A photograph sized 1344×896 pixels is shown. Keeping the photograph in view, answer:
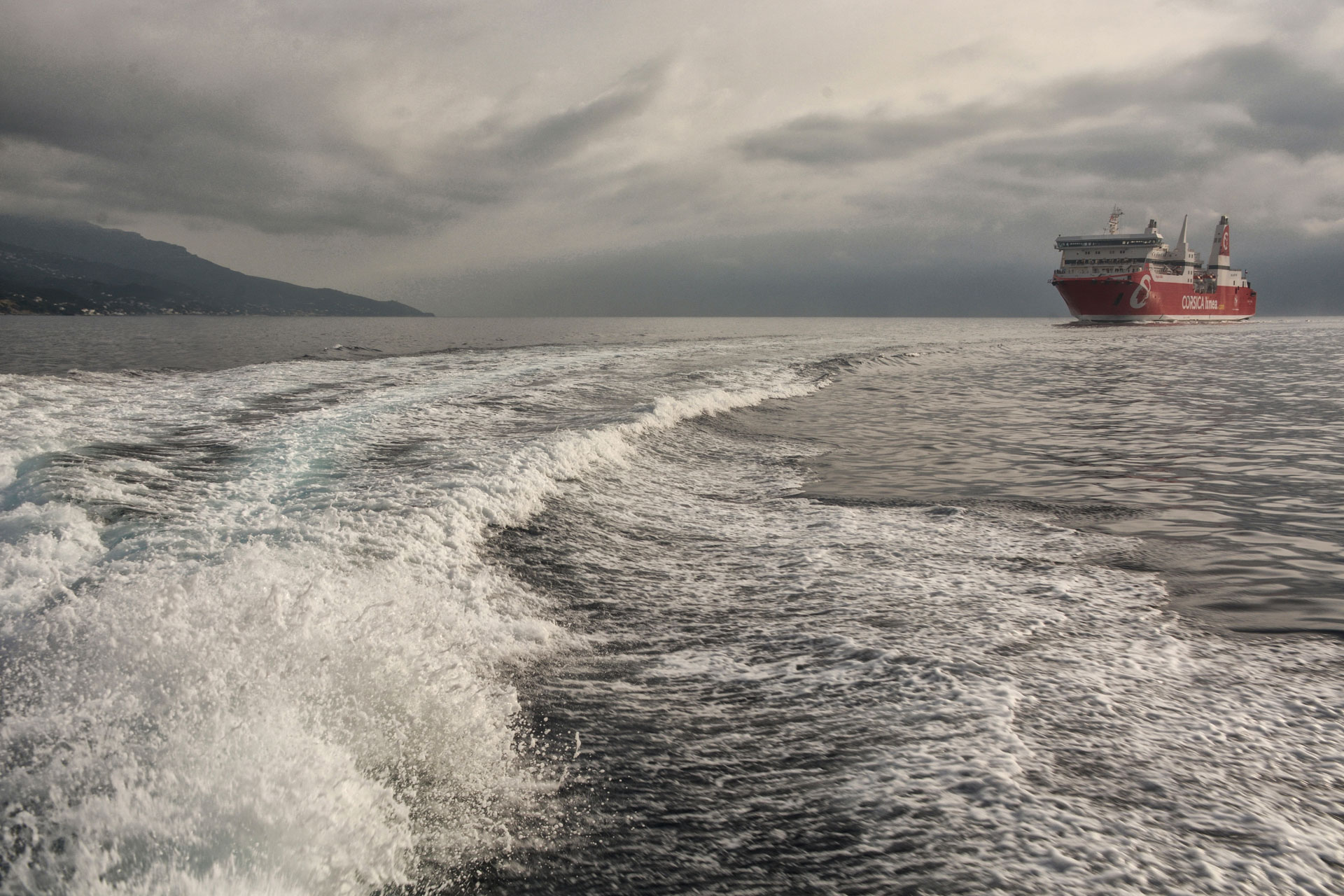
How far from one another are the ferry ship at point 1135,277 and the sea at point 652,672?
237 ft

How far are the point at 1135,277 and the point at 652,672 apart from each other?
80.5 metres

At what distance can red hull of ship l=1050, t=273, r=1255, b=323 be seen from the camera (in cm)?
6969

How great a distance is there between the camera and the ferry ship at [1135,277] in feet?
231

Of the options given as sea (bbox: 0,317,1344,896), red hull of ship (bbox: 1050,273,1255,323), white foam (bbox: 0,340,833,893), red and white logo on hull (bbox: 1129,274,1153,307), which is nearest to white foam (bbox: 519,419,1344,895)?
sea (bbox: 0,317,1344,896)

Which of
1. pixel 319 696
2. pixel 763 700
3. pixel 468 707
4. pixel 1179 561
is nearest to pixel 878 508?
pixel 1179 561

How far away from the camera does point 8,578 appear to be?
4.66 m

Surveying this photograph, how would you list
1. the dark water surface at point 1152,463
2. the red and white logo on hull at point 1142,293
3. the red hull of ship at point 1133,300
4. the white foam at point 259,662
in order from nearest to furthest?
the white foam at point 259,662
the dark water surface at point 1152,463
the red and white logo on hull at point 1142,293
the red hull of ship at point 1133,300

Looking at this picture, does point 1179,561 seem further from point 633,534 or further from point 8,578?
point 8,578

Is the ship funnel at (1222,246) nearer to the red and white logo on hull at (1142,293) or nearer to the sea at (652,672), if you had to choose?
the red and white logo on hull at (1142,293)

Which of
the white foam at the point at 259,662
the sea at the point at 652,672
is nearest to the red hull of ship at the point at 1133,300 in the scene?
the sea at the point at 652,672

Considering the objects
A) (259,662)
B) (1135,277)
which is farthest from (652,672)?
(1135,277)

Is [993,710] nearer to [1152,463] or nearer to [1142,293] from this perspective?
[1152,463]

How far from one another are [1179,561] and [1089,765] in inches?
151

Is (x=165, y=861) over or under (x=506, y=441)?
under
